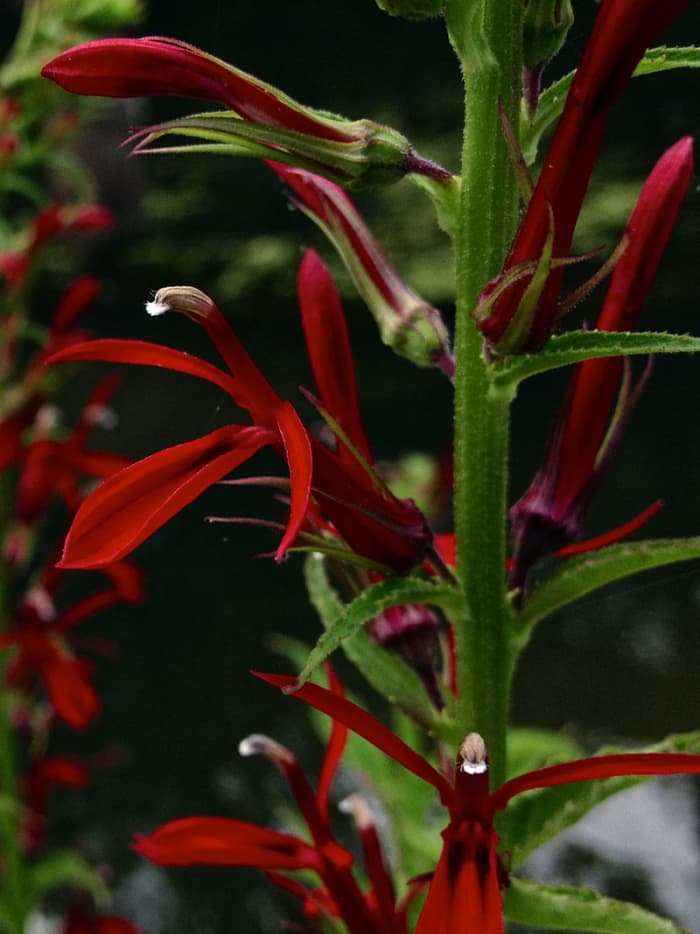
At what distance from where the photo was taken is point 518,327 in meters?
0.26

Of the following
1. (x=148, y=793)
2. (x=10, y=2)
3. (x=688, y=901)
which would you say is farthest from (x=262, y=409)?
(x=10, y=2)

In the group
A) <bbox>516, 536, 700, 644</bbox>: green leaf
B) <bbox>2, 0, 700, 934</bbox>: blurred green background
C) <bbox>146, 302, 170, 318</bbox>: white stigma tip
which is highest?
<bbox>2, 0, 700, 934</bbox>: blurred green background

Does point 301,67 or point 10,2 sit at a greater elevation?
point 10,2

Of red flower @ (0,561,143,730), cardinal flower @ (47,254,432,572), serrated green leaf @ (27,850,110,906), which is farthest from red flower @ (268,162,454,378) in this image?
serrated green leaf @ (27,850,110,906)

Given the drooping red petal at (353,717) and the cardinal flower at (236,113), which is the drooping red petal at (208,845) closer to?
the drooping red petal at (353,717)

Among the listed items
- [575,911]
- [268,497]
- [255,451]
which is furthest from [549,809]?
[268,497]

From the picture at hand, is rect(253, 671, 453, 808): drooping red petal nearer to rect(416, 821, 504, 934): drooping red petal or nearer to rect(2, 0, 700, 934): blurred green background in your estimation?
rect(416, 821, 504, 934): drooping red petal

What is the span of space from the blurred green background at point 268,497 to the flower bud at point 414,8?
751 mm

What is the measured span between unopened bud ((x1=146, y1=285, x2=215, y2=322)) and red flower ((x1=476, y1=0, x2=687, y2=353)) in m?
0.07

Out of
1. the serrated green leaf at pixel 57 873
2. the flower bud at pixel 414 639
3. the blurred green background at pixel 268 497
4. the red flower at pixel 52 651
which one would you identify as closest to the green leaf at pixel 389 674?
the flower bud at pixel 414 639

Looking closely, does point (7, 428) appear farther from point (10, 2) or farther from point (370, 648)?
point (10, 2)

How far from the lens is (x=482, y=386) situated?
29 cm

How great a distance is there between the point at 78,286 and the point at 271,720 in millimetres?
1183

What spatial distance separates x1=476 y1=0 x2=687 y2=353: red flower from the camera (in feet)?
0.76
